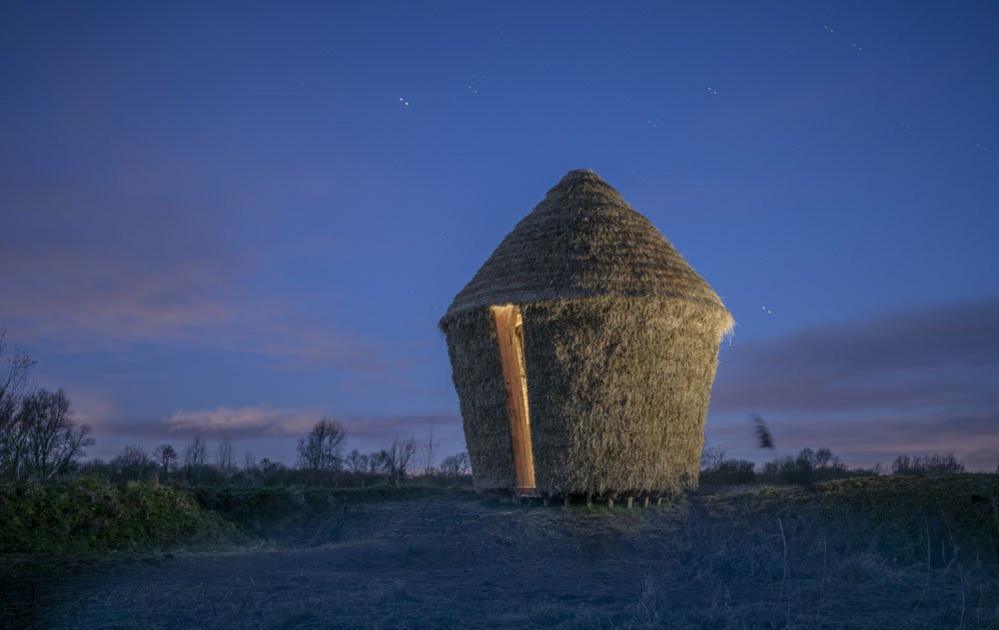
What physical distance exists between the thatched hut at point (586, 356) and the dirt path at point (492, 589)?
1321 mm

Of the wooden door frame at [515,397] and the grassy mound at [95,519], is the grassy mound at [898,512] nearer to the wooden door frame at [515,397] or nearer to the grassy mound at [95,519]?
the wooden door frame at [515,397]

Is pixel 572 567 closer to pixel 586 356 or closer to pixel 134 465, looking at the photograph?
pixel 586 356

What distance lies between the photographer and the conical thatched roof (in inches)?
537

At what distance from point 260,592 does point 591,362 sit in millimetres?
6665

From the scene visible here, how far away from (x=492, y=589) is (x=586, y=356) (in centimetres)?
557

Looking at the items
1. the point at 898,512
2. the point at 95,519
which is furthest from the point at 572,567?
the point at 95,519

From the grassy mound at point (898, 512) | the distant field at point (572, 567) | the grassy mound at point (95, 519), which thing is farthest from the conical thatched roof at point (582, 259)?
the grassy mound at point (95, 519)

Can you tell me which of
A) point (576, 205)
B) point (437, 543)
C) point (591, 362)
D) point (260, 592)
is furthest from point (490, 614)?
point (576, 205)

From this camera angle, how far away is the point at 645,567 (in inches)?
380

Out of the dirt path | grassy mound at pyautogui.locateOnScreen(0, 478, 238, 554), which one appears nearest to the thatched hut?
the dirt path

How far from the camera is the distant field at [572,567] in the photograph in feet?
23.3

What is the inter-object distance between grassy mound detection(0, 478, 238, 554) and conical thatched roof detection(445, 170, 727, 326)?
5665mm

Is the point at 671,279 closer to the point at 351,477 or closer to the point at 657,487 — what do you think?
the point at 657,487

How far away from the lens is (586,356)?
44.0ft
